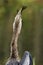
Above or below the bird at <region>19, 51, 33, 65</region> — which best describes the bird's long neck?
above

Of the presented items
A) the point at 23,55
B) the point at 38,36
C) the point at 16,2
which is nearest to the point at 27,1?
the point at 16,2

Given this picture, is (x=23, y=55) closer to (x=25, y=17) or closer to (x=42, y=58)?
(x=42, y=58)

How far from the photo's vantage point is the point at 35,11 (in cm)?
138

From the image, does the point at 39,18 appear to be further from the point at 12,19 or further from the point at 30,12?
the point at 12,19

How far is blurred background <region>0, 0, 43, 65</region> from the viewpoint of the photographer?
1.36 metres

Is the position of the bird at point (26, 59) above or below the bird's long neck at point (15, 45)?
below

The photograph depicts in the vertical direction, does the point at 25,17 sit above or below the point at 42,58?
above

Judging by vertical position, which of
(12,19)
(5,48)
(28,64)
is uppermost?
(12,19)

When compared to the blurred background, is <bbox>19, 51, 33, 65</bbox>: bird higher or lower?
lower

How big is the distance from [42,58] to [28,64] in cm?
10

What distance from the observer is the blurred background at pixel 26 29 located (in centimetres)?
136

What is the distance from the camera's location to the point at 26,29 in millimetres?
1371

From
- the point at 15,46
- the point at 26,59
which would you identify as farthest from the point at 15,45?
the point at 26,59

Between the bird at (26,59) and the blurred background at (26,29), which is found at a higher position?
the blurred background at (26,29)
